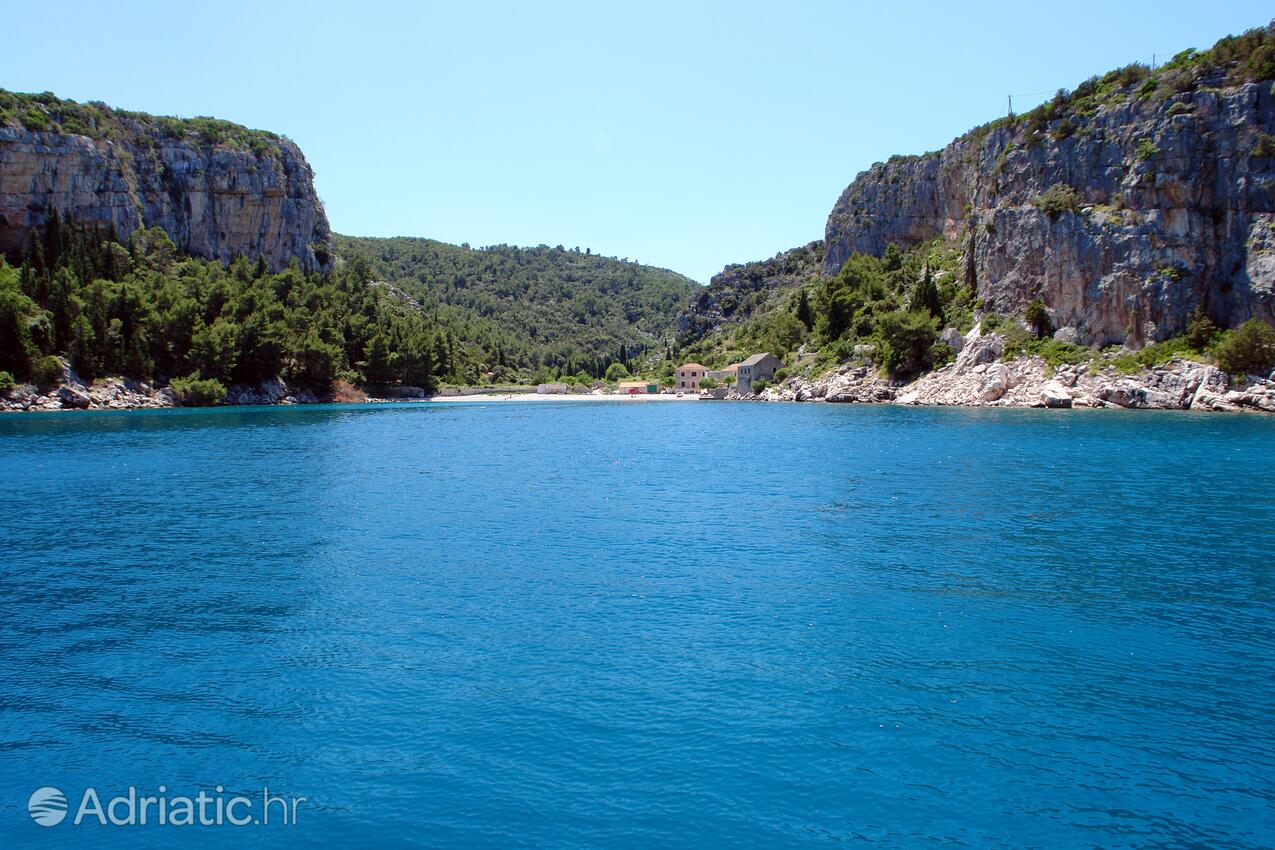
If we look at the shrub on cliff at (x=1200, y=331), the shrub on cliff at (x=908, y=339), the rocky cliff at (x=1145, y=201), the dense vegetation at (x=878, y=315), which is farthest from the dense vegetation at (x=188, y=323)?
the shrub on cliff at (x=1200, y=331)

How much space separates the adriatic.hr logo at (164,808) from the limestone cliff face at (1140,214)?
260ft

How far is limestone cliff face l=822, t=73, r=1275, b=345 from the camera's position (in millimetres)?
69312

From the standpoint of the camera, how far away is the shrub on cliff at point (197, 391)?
9488 cm

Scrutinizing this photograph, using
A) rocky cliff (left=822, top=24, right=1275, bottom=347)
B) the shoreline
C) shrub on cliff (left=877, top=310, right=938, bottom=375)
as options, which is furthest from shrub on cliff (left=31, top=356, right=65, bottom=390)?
rocky cliff (left=822, top=24, right=1275, bottom=347)

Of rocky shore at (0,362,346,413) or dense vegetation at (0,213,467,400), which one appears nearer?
rocky shore at (0,362,346,413)

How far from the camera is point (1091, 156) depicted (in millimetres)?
78812

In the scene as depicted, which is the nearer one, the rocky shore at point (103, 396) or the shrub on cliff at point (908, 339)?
the rocky shore at point (103, 396)

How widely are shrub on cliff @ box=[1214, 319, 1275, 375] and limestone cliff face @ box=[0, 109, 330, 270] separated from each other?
133599mm

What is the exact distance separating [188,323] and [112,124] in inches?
2153

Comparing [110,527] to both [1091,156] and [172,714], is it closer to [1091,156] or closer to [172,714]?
[172,714]

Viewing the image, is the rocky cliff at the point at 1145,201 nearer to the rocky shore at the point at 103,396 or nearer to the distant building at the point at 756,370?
the distant building at the point at 756,370

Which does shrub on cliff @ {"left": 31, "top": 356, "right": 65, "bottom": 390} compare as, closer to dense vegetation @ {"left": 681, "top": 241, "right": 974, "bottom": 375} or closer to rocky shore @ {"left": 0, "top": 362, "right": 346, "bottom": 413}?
rocky shore @ {"left": 0, "top": 362, "right": 346, "bottom": 413}

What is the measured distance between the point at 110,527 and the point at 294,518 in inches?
210

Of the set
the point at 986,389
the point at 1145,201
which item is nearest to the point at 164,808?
the point at 986,389
